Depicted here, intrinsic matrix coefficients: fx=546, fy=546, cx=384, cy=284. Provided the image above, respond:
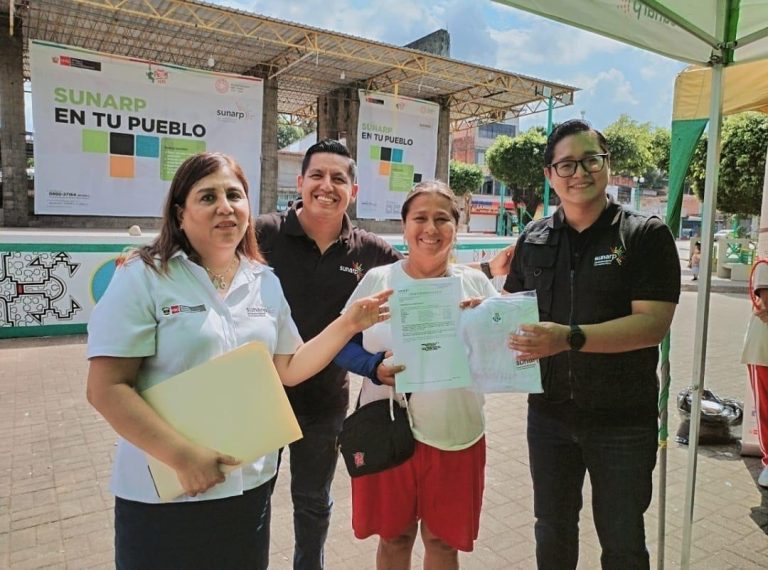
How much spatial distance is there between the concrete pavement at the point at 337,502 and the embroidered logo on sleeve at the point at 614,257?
6.19 ft

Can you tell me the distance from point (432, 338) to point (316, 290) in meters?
0.83

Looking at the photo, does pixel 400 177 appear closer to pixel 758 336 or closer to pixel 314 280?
pixel 758 336

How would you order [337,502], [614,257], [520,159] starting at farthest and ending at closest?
[520,159]
[337,502]
[614,257]

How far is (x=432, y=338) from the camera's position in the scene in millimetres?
1972

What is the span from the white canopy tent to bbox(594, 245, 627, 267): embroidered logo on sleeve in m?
0.71

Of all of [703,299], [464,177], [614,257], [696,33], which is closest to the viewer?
[614,257]

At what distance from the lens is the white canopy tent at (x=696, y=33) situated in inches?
83.4

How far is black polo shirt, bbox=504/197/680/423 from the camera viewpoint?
2098 mm

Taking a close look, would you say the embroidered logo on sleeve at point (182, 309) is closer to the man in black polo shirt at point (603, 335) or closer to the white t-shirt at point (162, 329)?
the white t-shirt at point (162, 329)

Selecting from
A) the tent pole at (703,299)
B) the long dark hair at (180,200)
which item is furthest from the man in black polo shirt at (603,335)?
the long dark hair at (180,200)

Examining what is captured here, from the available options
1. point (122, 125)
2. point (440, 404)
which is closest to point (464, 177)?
point (122, 125)

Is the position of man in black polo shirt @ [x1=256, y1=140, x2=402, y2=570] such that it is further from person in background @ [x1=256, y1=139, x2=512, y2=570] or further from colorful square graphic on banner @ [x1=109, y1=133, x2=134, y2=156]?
colorful square graphic on banner @ [x1=109, y1=133, x2=134, y2=156]

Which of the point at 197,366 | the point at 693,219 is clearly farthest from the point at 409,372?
the point at 693,219

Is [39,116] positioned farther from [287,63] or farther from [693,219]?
[693,219]
